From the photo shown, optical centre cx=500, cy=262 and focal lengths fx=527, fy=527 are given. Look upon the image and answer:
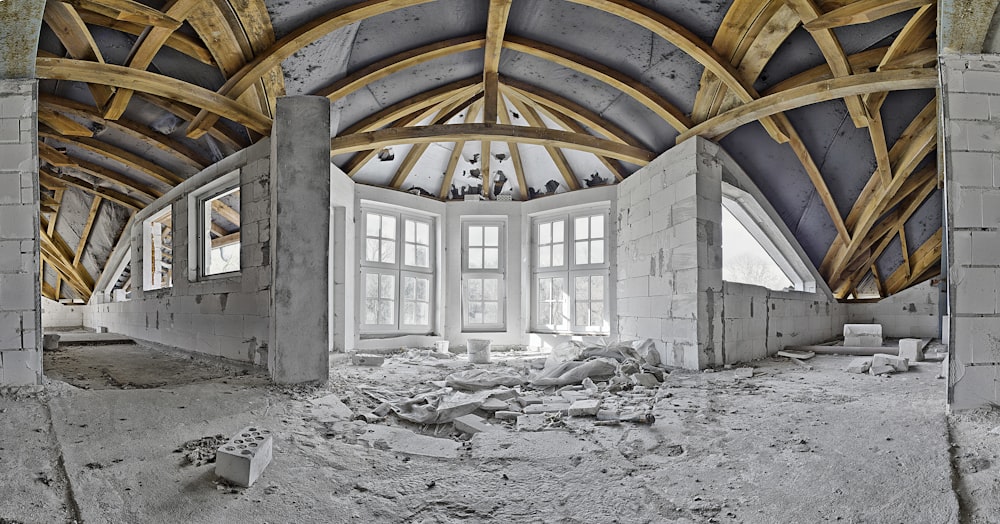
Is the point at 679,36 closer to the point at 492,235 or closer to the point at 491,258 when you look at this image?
the point at 492,235

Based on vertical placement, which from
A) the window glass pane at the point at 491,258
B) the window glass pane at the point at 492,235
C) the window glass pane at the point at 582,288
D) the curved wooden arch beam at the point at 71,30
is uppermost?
the curved wooden arch beam at the point at 71,30

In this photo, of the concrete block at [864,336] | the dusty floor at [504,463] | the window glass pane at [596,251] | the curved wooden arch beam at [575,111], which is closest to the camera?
the dusty floor at [504,463]

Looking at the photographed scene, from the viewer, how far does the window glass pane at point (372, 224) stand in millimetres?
8430

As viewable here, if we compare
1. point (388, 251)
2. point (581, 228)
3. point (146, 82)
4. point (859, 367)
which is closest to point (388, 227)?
point (388, 251)

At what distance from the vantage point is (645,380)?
5.03m

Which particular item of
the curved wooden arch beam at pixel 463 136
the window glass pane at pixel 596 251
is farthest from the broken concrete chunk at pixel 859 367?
the window glass pane at pixel 596 251

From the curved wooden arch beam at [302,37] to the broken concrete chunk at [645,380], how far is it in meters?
3.92

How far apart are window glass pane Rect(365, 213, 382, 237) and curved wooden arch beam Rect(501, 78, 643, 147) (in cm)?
303

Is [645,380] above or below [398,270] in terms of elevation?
below

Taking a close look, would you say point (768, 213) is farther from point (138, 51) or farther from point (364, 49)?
point (138, 51)

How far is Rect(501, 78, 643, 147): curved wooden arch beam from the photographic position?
7008mm

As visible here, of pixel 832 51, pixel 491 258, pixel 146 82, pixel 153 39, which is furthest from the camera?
pixel 491 258

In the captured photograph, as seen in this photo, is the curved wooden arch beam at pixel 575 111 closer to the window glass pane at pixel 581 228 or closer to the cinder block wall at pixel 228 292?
the window glass pane at pixel 581 228

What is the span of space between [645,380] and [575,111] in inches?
148
